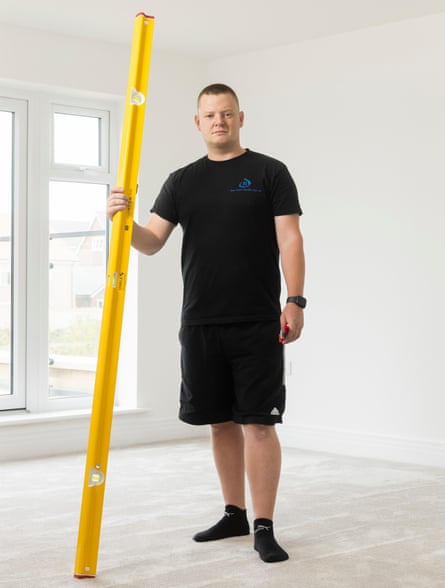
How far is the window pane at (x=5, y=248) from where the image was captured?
511 cm

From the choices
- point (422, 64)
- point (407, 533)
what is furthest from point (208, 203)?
point (422, 64)

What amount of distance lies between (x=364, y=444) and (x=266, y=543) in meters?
2.21

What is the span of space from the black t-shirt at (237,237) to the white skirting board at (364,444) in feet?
7.04

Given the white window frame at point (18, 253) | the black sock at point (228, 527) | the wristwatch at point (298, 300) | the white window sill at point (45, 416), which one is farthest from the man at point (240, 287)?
the white window frame at point (18, 253)

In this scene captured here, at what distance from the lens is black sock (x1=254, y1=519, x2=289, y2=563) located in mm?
2835

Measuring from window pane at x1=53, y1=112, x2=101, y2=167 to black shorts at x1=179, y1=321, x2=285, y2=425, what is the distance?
2.65 metres

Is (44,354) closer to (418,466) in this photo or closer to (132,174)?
(418,466)

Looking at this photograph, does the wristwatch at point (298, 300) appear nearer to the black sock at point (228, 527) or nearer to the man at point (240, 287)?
the man at point (240, 287)

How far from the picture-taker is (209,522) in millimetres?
3391

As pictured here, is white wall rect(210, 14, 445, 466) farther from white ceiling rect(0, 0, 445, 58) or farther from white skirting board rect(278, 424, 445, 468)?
white ceiling rect(0, 0, 445, 58)

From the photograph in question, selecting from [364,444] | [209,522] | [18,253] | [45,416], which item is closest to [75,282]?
[18,253]

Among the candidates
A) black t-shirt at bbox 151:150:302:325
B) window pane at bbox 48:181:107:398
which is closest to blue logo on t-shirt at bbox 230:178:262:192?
black t-shirt at bbox 151:150:302:325

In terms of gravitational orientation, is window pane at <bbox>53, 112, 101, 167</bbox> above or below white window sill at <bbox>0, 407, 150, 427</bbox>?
above

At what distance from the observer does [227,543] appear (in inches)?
119
